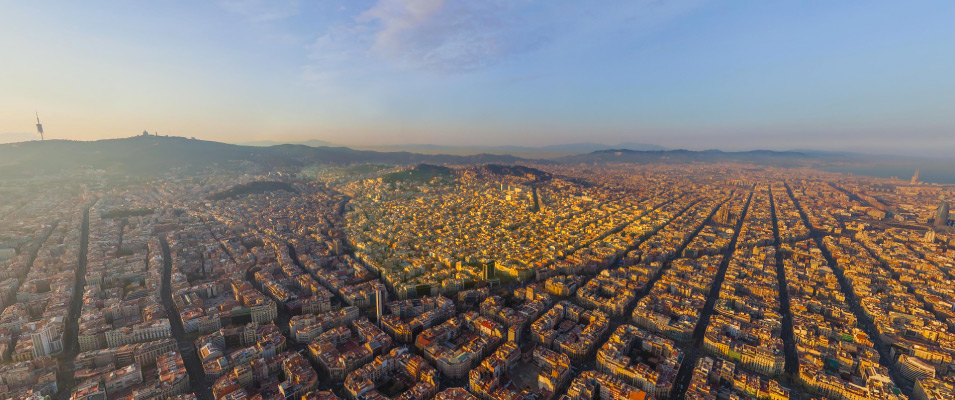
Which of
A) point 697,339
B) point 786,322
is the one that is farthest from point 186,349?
point 786,322

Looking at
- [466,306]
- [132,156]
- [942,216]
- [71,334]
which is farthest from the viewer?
[132,156]

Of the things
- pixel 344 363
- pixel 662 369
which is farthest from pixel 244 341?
pixel 662 369

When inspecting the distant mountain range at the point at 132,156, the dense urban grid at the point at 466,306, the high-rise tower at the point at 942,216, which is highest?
the distant mountain range at the point at 132,156

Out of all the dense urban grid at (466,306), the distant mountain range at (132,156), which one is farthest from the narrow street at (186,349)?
the distant mountain range at (132,156)

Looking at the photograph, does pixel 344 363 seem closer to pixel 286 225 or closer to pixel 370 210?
pixel 286 225

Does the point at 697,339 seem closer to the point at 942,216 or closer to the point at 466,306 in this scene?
the point at 466,306

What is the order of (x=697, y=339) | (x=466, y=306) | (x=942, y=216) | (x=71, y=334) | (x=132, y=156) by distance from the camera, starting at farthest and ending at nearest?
1. (x=132, y=156)
2. (x=942, y=216)
3. (x=466, y=306)
4. (x=697, y=339)
5. (x=71, y=334)

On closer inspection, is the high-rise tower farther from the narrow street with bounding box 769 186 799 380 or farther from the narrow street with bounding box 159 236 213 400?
the narrow street with bounding box 159 236 213 400

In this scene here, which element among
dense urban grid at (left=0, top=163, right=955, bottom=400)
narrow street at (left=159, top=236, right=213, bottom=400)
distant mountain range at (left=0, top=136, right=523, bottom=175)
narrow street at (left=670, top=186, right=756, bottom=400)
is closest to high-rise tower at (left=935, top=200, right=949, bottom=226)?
dense urban grid at (left=0, top=163, right=955, bottom=400)

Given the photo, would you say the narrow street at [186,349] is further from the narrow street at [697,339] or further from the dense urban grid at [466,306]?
the narrow street at [697,339]
